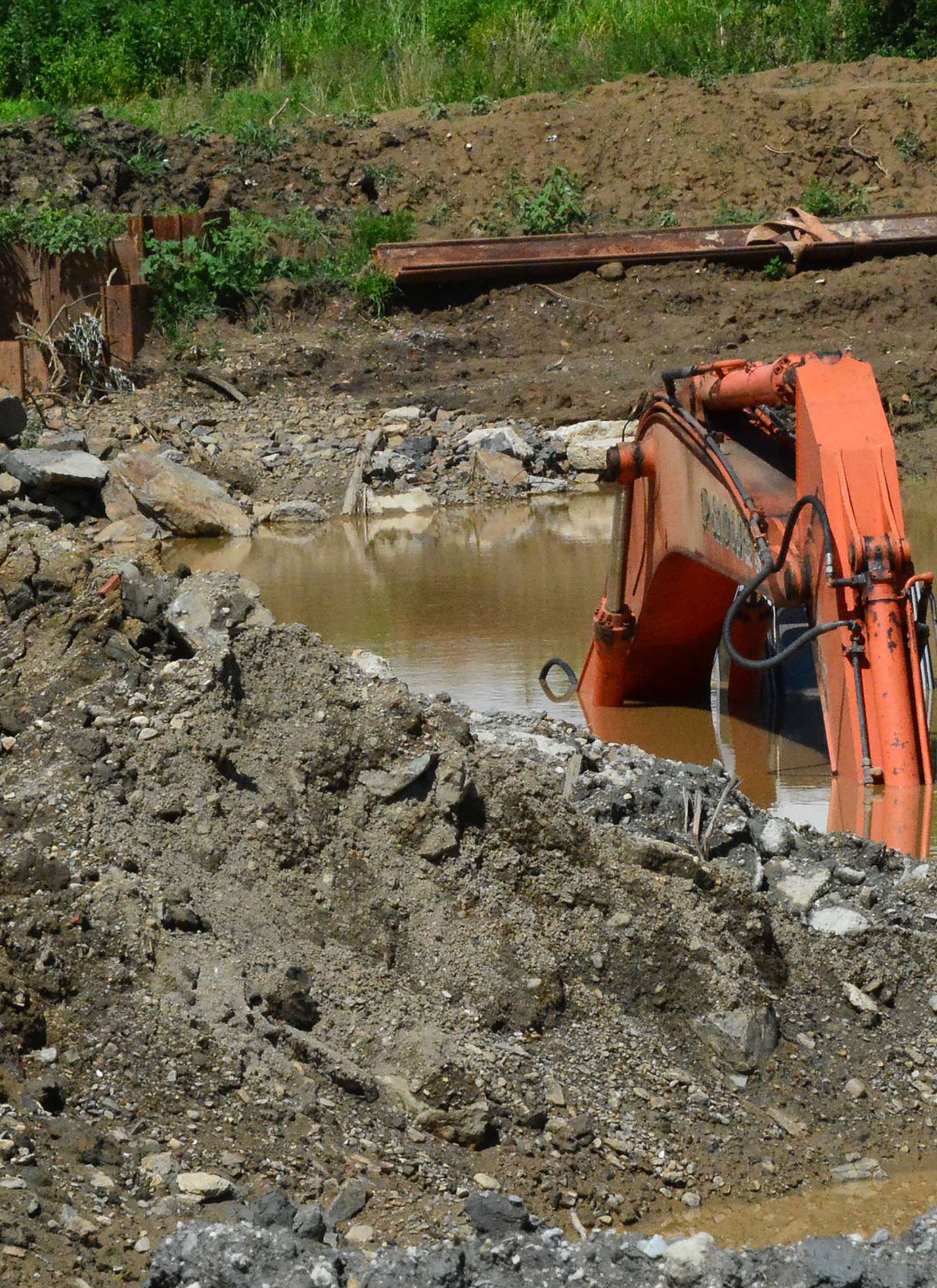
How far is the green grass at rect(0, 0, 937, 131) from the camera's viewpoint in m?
24.2

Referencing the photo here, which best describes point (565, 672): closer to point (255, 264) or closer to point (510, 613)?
point (510, 613)

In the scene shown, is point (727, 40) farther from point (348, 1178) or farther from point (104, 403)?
point (348, 1178)

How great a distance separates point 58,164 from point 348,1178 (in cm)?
2004

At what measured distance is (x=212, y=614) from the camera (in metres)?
5.74

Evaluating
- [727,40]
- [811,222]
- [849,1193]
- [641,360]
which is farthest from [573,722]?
[727,40]

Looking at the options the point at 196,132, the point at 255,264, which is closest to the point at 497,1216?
the point at 255,264

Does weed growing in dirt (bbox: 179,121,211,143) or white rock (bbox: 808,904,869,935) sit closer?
white rock (bbox: 808,904,869,935)

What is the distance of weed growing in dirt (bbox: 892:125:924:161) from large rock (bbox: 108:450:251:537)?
12.1m

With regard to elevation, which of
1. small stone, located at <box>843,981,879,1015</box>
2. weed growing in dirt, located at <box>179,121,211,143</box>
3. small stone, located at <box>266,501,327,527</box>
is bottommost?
small stone, located at <box>266,501,327,527</box>

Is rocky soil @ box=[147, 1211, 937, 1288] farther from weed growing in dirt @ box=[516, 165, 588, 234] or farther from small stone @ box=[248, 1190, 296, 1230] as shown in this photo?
weed growing in dirt @ box=[516, 165, 588, 234]

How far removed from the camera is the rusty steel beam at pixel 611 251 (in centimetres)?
1952

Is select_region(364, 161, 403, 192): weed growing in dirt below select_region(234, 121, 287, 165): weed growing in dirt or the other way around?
below

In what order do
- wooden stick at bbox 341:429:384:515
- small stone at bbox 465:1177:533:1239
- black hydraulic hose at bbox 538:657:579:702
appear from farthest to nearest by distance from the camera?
1. wooden stick at bbox 341:429:384:515
2. black hydraulic hose at bbox 538:657:579:702
3. small stone at bbox 465:1177:533:1239

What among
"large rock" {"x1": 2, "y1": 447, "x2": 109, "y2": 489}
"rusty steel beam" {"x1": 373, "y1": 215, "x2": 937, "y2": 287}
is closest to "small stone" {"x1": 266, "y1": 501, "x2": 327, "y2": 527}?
"large rock" {"x1": 2, "y1": 447, "x2": 109, "y2": 489}
